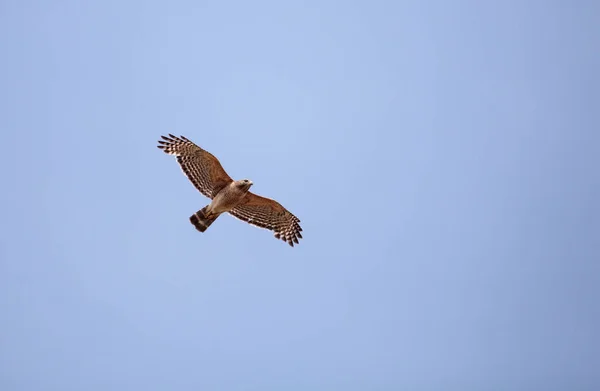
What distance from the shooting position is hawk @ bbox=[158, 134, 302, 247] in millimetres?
16469

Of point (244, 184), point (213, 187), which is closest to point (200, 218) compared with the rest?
point (213, 187)

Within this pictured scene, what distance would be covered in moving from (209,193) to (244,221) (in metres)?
1.21

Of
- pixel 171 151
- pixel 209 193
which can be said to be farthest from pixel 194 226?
pixel 171 151

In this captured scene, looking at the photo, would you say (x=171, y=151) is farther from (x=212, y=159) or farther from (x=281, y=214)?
(x=281, y=214)

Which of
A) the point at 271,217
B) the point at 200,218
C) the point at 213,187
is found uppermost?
the point at 271,217

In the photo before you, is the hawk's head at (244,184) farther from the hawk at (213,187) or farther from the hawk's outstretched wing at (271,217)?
the hawk's outstretched wing at (271,217)

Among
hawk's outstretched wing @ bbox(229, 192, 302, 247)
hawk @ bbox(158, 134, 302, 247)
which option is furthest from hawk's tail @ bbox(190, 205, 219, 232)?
hawk's outstretched wing @ bbox(229, 192, 302, 247)

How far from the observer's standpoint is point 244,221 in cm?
1745

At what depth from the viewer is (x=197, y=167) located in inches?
661

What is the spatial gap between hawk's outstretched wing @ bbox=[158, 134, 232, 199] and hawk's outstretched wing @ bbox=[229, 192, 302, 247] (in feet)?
2.60

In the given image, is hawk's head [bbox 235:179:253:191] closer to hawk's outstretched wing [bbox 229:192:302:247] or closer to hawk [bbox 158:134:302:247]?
hawk [bbox 158:134:302:247]

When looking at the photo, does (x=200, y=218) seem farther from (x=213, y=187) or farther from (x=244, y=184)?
(x=244, y=184)

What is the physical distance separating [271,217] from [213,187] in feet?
5.64

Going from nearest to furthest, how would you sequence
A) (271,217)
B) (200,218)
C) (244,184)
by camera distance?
1. (244,184)
2. (200,218)
3. (271,217)
